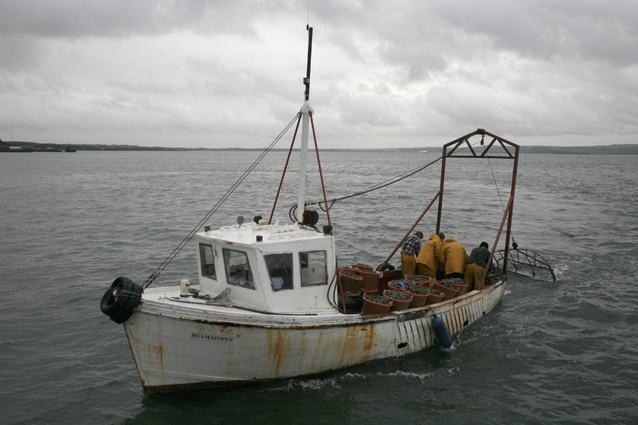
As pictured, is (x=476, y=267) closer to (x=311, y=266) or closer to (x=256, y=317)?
(x=311, y=266)

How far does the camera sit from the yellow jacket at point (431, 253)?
13336 mm

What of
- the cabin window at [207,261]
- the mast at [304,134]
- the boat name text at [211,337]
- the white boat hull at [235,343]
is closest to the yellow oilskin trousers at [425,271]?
the white boat hull at [235,343]

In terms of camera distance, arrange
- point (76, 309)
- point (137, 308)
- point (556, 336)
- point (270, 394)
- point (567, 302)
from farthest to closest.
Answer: point (567, 302) < point (76, 309) < point (556, 336) < point (270, 394) < point (137, 308)

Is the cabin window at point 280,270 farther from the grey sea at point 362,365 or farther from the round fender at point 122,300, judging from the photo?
the round fender at point 122,300

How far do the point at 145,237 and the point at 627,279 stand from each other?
2242 centimetres

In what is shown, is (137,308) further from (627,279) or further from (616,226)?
(616,226)

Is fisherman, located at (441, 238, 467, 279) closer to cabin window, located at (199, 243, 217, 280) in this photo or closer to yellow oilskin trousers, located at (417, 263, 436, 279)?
yellow oilskin trousers, located at (417, 263, 436, 279)

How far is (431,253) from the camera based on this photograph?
13398 millimetres

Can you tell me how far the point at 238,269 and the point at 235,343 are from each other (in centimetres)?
156

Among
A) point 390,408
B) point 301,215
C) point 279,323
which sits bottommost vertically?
point 390,408

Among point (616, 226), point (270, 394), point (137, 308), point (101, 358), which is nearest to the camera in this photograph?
point (137, 308)

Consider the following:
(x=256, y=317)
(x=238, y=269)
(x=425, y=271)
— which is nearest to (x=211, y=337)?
(x=256, y=317)

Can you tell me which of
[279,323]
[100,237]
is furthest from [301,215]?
[100,237]

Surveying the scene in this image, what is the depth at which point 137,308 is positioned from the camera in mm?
8164
